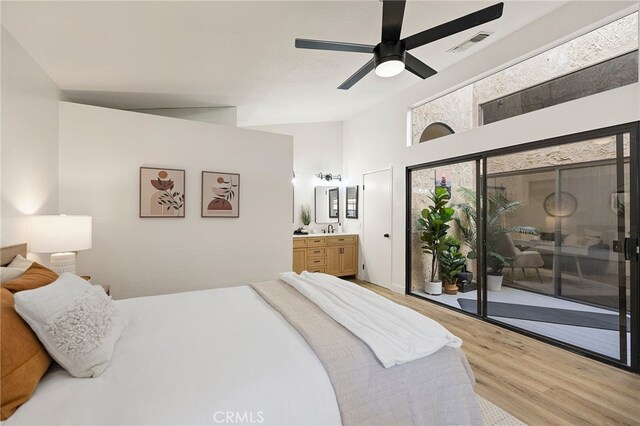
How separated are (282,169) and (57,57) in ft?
8.39

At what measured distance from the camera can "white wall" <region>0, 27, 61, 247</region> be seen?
2.12 metres

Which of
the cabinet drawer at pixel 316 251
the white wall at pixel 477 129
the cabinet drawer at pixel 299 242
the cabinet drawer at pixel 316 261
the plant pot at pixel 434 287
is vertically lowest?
the plant pot at pixel 434 287

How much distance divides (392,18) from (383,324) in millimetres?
1865

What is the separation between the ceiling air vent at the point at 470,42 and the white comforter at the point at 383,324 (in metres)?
2.94

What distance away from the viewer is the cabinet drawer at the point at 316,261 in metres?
5.18

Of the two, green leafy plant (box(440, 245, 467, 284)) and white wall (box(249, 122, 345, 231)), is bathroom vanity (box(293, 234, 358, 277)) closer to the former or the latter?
white wall (box(249, 122, 345, 231))

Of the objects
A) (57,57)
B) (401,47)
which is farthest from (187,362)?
(57,57)

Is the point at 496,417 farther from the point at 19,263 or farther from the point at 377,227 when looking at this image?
the point at 377,227

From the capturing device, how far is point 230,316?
5.94ft

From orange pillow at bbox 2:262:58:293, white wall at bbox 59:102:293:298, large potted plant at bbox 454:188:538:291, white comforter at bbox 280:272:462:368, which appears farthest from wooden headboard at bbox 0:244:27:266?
large potted plant at bbox 454:188:538:291

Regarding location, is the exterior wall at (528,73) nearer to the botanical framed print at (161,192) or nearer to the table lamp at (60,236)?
the botanical framed print at (161,192)

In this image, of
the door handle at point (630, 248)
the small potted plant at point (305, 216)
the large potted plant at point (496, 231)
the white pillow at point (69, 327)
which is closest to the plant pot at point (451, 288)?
the large potted plant at point (496, 231)

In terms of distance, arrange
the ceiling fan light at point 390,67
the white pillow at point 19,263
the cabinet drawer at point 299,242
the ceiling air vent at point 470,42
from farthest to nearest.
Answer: the cabinet drawer at point 299,242, the ceiling air vent at point 470,42, the ceiling fan light at point 390,67, the white pillow at point 19,263

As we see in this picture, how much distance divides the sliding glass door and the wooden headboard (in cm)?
435
